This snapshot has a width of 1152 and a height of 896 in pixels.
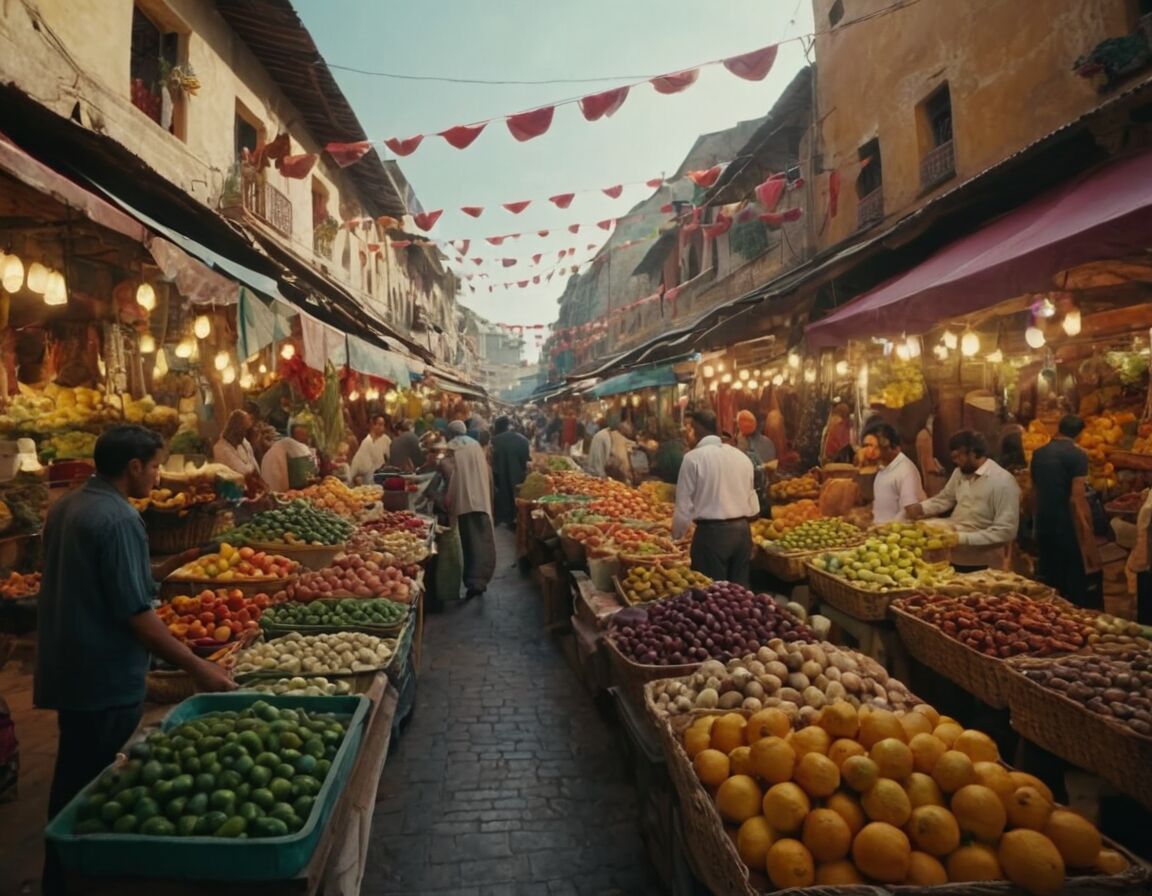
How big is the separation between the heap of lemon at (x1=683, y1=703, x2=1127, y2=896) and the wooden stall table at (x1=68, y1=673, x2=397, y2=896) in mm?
1345

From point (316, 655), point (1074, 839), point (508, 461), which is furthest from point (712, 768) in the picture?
point (508, 461)

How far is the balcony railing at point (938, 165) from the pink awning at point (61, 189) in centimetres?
992

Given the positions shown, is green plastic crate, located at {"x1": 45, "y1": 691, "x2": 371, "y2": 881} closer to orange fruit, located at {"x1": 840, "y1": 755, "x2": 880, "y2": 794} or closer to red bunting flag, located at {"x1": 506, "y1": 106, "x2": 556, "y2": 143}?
orange fruit, located at {"x1": 840, "y1": 755, "x2": 880, "y2": 794}

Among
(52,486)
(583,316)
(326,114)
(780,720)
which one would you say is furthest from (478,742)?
(583,316)

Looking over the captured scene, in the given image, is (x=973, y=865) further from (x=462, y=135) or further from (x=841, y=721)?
(x=462, y=135)

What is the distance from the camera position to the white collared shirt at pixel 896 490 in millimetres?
6203

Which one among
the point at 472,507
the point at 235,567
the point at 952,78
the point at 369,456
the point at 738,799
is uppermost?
the point at 952,78

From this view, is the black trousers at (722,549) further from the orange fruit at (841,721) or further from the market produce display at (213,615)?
the market produce display at (213,615)

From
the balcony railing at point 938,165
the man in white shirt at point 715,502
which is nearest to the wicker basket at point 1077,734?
the man in white shirt at point 715,502

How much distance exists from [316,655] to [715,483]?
329 cm

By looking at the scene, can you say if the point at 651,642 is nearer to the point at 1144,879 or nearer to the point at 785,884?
the point at 785,884

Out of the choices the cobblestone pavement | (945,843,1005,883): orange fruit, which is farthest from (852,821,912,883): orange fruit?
Result: the cobblestone pavement

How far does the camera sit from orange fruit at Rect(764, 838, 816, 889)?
1.98 metres

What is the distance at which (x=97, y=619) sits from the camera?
2768 millimetres
